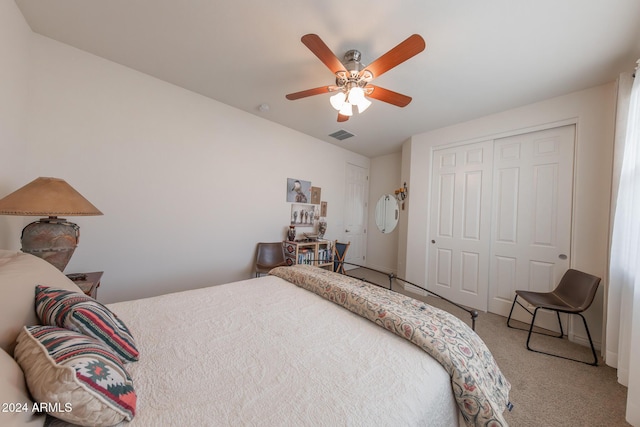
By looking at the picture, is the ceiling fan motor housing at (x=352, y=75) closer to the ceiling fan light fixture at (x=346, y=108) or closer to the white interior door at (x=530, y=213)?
the ceiling fan light fixture at (x=346, y=108)

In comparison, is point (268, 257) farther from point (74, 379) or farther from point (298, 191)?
point (74, 379)

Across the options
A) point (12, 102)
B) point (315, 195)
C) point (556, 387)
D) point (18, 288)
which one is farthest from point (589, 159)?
point (12, 102)

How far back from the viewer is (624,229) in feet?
5.71

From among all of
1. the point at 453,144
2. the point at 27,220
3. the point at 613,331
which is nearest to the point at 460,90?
the point at 453,144

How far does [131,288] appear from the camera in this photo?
221 centimetres

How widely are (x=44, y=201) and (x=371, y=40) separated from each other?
2464 mm

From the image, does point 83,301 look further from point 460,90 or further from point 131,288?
point 460,90

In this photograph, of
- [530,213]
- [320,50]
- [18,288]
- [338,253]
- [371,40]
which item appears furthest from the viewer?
[338,253]

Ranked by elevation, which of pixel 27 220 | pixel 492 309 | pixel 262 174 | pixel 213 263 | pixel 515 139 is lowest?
pixel 492 309

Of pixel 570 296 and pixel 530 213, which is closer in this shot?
pixel 570 296

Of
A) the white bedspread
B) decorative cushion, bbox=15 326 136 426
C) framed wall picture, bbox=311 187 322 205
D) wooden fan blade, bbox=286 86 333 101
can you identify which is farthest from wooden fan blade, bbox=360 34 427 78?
framed wall picture, bbox=311 187 322 205

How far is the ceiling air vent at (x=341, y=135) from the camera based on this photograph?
11.5ft

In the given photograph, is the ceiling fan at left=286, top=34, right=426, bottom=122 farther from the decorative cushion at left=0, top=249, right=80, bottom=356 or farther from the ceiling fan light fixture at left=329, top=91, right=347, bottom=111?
the decorative cushion at left=0, top=249, right=80, bottom=356

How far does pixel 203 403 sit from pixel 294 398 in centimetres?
28
